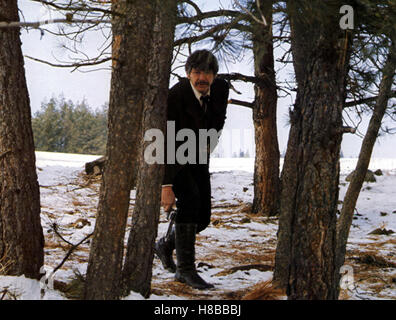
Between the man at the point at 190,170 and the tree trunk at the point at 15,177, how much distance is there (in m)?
1.06

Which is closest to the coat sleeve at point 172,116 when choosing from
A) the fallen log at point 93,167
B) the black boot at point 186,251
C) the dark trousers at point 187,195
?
the dark trousers at point 187,195

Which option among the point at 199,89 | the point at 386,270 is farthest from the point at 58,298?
the point at 386,270

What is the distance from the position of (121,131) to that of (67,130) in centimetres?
4253

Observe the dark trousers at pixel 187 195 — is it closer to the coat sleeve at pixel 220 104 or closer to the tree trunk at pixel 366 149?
the coat sleeve at pixel 220 104

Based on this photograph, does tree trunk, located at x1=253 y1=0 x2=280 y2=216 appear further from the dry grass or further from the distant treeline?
the distant treeline

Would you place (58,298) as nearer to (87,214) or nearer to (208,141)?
(208,141)

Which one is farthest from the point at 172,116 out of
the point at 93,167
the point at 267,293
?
the point at 93,167

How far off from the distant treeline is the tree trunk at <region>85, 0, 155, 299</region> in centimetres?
3861

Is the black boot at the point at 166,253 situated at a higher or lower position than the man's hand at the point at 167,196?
lower

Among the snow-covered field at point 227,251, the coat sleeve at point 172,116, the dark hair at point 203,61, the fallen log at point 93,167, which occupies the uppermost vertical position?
the dark hair at point 203,61

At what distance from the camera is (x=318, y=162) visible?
9.30 feet

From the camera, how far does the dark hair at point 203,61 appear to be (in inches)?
139

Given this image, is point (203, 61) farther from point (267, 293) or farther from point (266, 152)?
point (266, 152)
